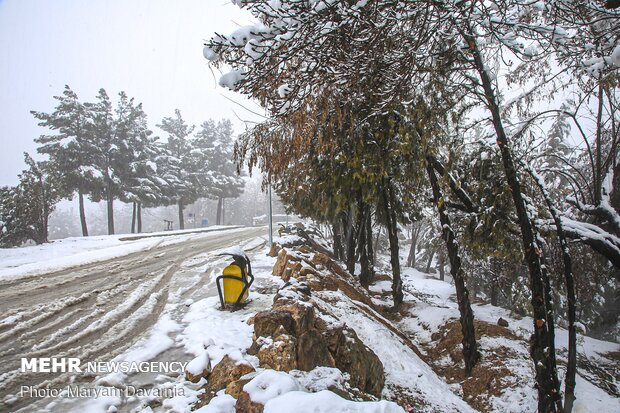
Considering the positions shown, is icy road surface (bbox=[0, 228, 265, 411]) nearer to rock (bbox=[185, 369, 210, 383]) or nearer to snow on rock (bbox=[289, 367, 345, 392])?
rock (bbox=[185, 369, 210, 383])

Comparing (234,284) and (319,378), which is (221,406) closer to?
(319,378)

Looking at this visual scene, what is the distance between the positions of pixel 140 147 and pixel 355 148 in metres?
28.2

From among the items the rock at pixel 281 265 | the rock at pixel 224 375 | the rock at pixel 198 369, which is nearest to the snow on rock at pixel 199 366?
the rock at pixel 198 369

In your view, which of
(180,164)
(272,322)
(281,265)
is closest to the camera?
(272,322)

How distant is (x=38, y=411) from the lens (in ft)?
10.6

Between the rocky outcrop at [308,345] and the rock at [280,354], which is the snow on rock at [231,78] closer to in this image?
the rocky outcrop at [308,345]

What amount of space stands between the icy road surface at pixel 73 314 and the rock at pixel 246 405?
2650 mm

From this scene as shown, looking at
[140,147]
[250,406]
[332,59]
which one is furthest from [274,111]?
[140,147]

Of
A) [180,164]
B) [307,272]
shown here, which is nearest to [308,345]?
[307,272]

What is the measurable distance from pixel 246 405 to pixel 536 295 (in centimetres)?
426

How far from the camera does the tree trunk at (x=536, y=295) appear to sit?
4.23 metres

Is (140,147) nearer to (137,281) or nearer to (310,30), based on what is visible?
(137,281)

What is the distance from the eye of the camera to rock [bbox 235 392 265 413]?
250 centimetres

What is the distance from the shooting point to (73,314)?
237 inches
